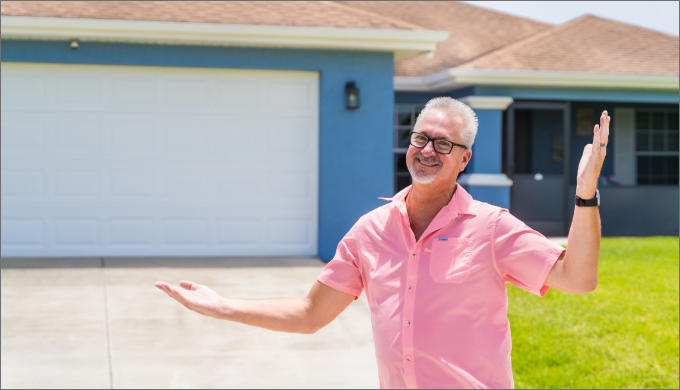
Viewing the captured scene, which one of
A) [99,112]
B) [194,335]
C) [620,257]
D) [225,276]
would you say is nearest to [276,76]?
[99,112]

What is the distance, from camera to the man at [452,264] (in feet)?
7.38

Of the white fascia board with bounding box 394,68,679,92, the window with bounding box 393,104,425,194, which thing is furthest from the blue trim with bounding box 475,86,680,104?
the window with bounding box 393,104,425,194

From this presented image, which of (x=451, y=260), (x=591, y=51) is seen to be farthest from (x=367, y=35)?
(x=451, y=260)

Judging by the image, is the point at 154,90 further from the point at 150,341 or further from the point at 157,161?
the point at 150,341

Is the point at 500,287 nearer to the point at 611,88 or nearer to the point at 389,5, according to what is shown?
the point at 611,88

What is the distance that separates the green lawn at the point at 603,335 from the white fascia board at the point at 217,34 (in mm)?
3815

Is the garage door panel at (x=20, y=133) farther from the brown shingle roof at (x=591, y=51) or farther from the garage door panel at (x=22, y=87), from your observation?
the brown shingle roof at (x=591, y=51)

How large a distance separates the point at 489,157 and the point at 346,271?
10620mm

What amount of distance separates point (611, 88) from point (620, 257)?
162 inches

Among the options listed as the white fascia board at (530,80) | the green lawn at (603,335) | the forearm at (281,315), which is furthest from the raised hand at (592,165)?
the white fascia board at (530,80)

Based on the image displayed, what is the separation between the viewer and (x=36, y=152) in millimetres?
9727

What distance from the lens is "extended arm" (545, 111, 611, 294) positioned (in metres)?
2.18

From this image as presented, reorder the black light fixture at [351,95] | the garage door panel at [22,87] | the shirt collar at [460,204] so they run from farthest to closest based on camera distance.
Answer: the black light fixture at [351,95] → the garage door panel at [22,87] → the shirt collar at [460,204]

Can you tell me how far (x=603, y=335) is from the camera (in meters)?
6.27
